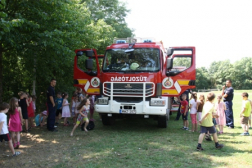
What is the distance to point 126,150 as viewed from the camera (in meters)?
5.81

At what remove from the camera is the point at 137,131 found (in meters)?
8.20

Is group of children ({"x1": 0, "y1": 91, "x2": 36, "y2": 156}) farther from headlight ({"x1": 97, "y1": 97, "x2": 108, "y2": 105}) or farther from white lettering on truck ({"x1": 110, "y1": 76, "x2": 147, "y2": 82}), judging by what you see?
white lettering on truck ({"x1": 110, "y1": 76, "x2": 147, "y2": 82})

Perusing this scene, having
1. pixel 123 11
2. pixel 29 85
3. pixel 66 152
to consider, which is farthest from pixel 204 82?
pixel 66 152

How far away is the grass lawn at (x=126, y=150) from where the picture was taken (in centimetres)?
489

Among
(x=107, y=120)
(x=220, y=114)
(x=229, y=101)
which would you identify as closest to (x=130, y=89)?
(x=107, y=120)

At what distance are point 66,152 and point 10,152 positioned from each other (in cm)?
141

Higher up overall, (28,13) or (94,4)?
(94,4)

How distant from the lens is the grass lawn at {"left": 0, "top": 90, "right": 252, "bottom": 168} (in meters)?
4.89

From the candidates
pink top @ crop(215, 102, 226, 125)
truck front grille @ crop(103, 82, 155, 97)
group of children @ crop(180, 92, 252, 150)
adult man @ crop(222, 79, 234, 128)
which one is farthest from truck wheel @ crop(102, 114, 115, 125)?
adult man @ crop(222, 79, 234, 128)

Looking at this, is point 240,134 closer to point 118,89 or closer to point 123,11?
point 118,89

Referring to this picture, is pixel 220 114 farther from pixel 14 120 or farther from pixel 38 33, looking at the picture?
pixel 38 33

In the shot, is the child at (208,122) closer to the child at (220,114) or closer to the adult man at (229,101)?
the child at (220,114)

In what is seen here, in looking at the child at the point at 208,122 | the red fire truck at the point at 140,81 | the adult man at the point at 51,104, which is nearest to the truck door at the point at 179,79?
the red fire truck at the point at 140,81

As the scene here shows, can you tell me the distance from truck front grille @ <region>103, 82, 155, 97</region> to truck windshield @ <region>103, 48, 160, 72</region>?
0.52m
